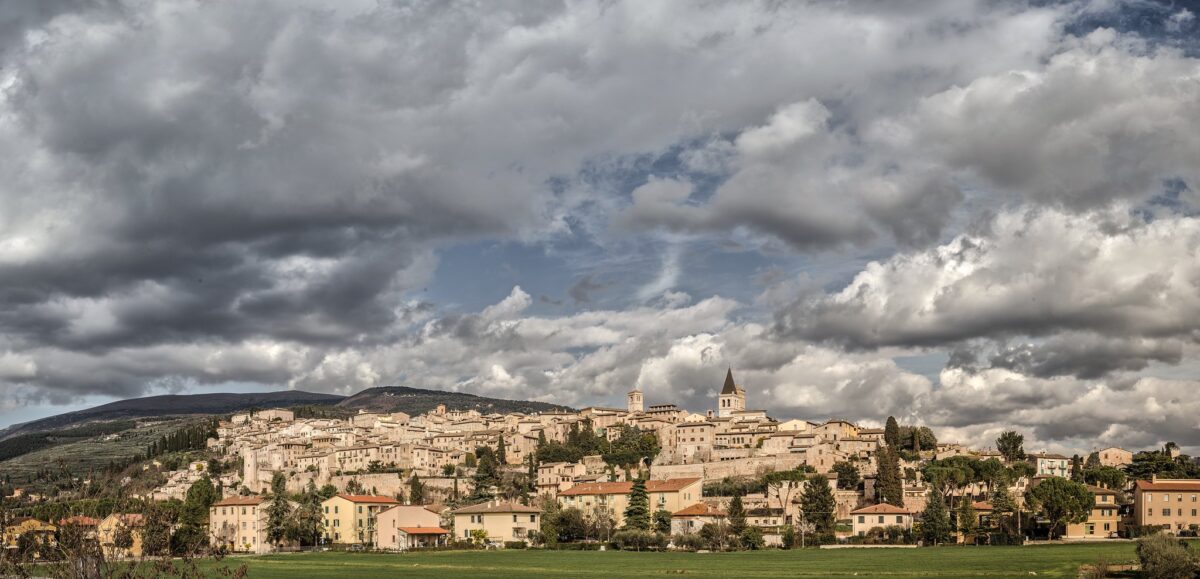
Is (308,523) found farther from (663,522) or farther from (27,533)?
(27,533)

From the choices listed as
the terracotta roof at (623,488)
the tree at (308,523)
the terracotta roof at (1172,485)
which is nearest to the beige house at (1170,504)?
the terracotta roof at (1172,485)

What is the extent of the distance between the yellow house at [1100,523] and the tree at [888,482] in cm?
1435

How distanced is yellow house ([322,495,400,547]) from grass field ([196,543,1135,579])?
21.5 m

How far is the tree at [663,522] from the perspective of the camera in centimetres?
8131

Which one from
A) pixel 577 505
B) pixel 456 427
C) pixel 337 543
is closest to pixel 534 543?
pixel 577 505

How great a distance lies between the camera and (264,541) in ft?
296

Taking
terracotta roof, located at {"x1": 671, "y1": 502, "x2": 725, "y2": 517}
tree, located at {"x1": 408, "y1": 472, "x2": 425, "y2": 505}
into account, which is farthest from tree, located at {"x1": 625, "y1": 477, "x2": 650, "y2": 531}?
tree, located at {"x1": 408, "y1": 472, "x2": 425, "y2": 505}

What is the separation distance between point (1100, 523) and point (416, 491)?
65.6 m

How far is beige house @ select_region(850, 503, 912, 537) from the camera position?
78938 mm

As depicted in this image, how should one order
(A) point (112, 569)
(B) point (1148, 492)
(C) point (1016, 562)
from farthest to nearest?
1. (B) point (1148, 492)
2. (C) point (1016, 562)
3. (A) point (112, 569)

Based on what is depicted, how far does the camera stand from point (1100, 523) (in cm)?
7794

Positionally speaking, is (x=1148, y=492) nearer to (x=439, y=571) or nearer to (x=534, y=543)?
(x=534, y=543)

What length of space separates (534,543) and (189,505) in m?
34.1

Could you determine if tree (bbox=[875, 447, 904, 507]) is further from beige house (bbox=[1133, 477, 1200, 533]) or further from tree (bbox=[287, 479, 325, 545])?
tree (bbox=[287, 479, 325, 545])
